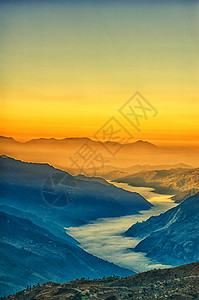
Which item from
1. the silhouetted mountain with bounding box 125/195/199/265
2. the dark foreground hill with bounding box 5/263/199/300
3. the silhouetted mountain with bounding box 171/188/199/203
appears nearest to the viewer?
the dark foreground hill with bounding box 5/263/199/300

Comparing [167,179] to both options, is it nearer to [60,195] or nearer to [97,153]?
[97,153]

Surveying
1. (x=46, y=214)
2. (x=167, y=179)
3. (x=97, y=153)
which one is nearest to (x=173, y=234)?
(x=167, y=179)

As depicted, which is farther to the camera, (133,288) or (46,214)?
(46,214)

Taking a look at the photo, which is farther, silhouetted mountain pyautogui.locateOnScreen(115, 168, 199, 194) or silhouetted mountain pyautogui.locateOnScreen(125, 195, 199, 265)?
silhouetted mountain pyautogui.locateOnScreen(115, 168, 199, 194)

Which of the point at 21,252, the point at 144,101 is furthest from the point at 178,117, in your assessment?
the point at 21,252

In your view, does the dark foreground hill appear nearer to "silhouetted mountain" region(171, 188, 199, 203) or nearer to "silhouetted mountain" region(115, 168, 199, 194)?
"silhouetted mountain" region(171, 188, 199, 203)

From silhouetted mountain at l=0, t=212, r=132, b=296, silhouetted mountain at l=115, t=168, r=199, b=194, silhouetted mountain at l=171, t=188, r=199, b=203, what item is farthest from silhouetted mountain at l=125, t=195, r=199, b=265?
silhouetted mountain at l=0, t=212, r=132, b=296

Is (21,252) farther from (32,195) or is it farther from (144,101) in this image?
(144,101)
